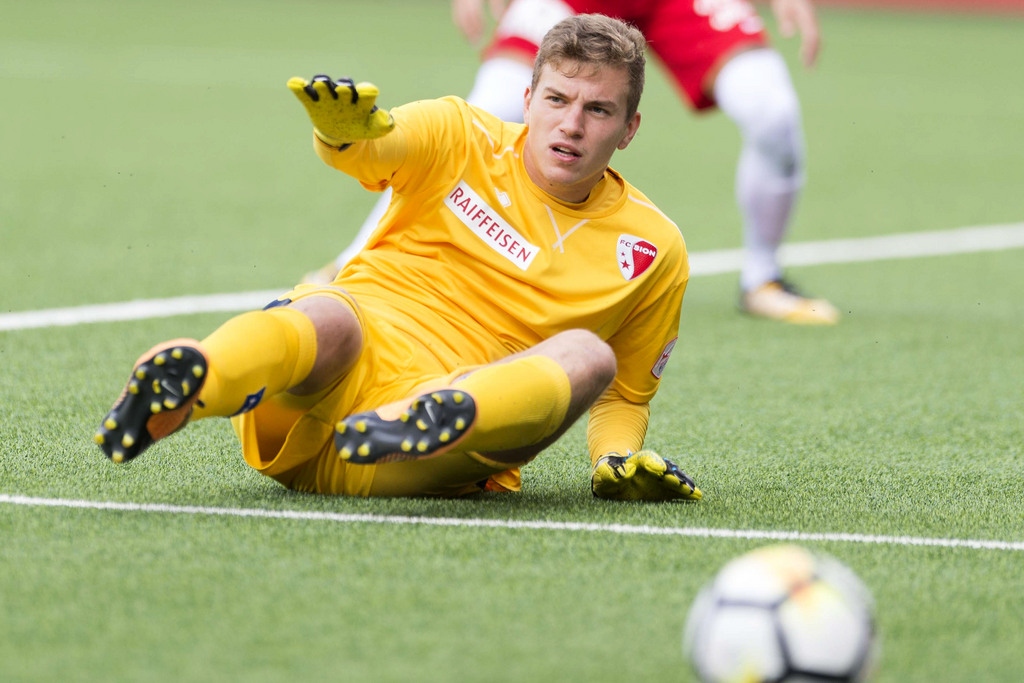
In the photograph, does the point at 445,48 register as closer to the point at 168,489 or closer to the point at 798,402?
the point at 798,402

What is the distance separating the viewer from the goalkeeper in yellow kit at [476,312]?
266cm

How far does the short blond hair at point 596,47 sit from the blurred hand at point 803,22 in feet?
8.93

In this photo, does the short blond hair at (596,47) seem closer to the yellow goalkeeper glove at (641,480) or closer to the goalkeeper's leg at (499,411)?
the goalkeeper's leg at (499,411)

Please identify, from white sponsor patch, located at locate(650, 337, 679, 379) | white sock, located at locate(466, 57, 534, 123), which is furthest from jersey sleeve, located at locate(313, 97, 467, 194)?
white sock, located at locate(466, 57, 534, 123)

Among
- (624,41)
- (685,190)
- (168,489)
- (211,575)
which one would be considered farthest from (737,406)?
(685,190)

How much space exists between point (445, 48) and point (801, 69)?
3.67m

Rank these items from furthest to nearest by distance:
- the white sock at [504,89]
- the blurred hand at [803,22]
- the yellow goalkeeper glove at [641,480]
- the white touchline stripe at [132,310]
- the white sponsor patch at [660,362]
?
the blurred hand at [803,22] < the white sock at [504,89] < the white touchline stripe at [132,310] < the white sponsor patch at [660,362] < the yellow goalkeeper glove at [641,480]

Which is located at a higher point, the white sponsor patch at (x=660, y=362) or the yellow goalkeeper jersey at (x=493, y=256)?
the yellow goalkeeper jersey at (x=493, y=256)

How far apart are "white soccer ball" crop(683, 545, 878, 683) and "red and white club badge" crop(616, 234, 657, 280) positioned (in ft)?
3.95

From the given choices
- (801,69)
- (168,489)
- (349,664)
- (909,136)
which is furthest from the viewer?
(801,69)

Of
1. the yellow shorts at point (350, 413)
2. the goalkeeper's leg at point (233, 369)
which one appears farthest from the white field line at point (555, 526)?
the goalkeeper's leg at point (233, 369)

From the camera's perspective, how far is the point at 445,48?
16.1 meters

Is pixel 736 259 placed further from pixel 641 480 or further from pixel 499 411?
pixel 499 411

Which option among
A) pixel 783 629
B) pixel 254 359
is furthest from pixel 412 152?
pixel 783 629
